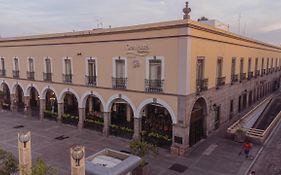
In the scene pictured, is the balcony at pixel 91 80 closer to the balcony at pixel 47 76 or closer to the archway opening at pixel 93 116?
the archway opening at pixel 93 116

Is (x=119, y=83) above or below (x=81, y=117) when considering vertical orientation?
above

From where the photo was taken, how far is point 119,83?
21141 mm

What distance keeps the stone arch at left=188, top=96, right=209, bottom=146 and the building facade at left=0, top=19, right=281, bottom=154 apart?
8 cm

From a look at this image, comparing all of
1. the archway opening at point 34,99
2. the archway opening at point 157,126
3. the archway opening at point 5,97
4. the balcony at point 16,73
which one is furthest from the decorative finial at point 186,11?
the archway opening at point 5,97

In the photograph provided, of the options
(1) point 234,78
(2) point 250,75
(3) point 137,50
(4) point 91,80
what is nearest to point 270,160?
(1) point 234,78

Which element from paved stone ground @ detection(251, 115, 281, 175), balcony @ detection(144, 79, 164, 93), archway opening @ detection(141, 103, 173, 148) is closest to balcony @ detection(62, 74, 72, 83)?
archway opening @ detection(141, 103, 173, 148)

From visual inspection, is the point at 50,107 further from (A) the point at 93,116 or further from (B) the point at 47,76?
(A) the point at 93,116

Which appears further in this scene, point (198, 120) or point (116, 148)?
point (198, 120)

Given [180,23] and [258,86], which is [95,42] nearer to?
[180,23]

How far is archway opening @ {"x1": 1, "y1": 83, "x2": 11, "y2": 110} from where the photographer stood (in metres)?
33.5

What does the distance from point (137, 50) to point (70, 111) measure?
1363 cm

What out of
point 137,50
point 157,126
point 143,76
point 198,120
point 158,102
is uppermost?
point 137,50

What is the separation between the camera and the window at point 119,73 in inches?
818

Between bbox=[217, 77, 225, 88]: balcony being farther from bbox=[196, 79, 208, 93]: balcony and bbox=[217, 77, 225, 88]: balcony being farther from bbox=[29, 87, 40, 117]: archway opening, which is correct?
bbox=[29, 87, 40, 117]: archway opening
